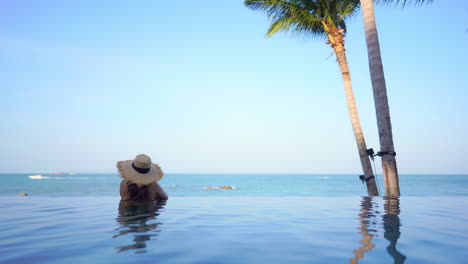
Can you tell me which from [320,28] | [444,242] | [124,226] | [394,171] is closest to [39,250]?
[124,226]

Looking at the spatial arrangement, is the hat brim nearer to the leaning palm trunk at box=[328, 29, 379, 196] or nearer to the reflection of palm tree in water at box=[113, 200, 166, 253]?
the reflection of palm tree in water at box=[113, 200, 166, 253]

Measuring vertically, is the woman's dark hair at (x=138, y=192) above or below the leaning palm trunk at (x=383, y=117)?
below

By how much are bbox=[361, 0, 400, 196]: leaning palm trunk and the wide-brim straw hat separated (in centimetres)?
605

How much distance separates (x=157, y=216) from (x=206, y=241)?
1.96 meters

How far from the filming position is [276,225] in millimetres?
3961

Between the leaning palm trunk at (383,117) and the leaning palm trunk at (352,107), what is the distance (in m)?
2.71

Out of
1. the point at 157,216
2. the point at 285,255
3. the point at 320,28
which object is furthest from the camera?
the point at 320,28

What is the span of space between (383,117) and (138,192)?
6475mm

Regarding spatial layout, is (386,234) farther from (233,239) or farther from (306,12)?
(306,12)

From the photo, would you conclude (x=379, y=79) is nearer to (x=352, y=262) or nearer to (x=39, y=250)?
(x=352, y=262)

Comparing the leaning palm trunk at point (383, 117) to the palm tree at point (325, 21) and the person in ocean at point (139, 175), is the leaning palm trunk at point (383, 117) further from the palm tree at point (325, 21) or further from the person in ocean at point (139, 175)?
the person in ocean at point (139, 175)

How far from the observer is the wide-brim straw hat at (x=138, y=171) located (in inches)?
223

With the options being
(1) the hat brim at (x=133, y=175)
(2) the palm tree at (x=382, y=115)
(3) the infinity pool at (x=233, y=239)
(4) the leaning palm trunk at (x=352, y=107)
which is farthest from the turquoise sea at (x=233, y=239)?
(4) the leaning palm trunk at (x=352, y=107)

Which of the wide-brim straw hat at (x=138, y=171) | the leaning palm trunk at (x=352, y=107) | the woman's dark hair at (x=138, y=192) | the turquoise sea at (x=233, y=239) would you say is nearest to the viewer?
the turquoise sea at (x=233, y=239)
